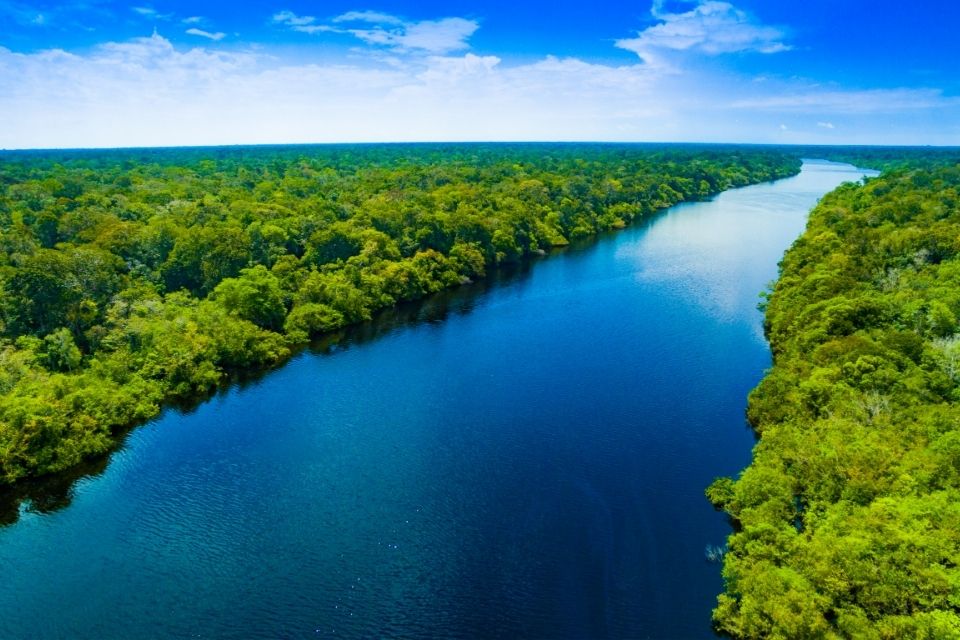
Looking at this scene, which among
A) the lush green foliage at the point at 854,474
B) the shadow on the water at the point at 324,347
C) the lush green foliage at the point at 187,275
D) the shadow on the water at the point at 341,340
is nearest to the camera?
the lush green foliage at the point at 854,474

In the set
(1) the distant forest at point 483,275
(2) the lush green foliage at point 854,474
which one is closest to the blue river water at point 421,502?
(2) the lush green foliage at point 854,474

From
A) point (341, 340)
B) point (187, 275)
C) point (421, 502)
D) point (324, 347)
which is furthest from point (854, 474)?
point (187, 275)

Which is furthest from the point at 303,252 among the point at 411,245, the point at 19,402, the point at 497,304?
the point at 19,402

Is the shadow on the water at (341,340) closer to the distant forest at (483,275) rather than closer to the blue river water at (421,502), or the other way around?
the distant forest at (483,275)

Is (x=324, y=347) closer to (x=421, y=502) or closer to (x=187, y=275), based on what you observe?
(x=187, y=275)

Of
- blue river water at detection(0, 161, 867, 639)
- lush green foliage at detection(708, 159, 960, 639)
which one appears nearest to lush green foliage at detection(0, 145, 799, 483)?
blue river water at detection(0, 161, 867, 639)

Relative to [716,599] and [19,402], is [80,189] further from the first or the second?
[716,599]

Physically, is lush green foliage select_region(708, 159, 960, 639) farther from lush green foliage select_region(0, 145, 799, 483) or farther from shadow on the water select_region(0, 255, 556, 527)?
lush green foliage select_region(0, 145, 799, 483)
